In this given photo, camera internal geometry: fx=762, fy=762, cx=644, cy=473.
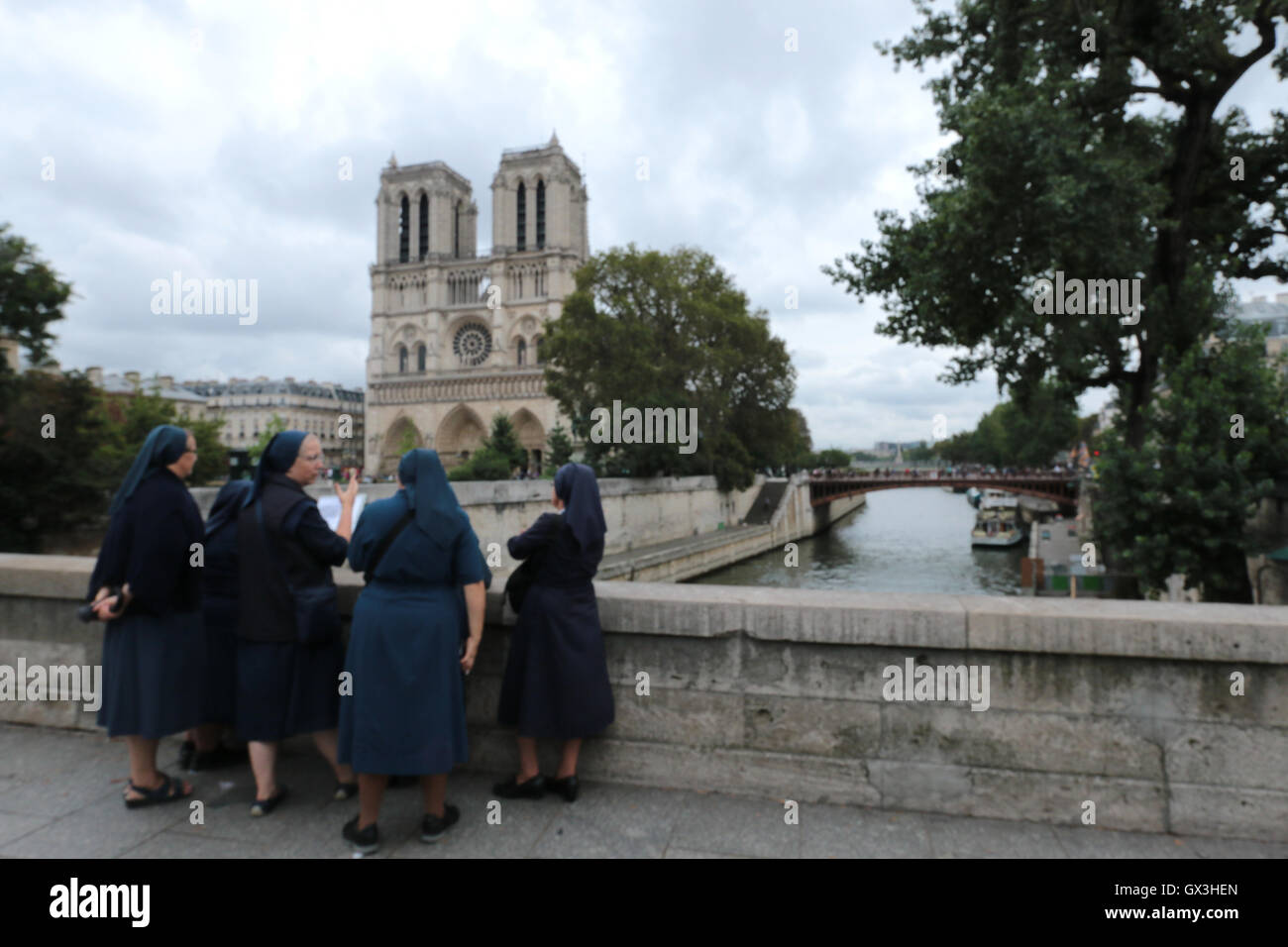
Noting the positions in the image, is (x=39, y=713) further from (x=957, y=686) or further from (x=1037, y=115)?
(x=1037, y=115)

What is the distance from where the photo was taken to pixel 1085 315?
519 inches

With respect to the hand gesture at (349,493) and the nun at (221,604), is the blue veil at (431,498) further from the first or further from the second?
the nun at (221,604)

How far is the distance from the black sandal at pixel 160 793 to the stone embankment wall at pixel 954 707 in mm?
1308

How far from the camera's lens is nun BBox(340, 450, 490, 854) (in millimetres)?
2951

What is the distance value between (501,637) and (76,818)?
1903mm

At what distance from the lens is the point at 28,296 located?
18.9 meters

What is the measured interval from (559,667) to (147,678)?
181 centimetres

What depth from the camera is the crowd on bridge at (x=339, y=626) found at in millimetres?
2990

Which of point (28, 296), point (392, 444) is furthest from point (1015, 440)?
point (28, 296)

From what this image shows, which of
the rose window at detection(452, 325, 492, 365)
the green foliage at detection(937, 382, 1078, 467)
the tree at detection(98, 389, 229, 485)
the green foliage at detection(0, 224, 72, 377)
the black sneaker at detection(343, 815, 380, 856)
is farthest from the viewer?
the rose window at detection(452, 325, 492, 365)

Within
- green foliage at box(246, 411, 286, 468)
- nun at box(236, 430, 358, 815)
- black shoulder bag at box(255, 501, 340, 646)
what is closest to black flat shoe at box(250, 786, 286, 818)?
nun at box(236, 430, 358, 815)

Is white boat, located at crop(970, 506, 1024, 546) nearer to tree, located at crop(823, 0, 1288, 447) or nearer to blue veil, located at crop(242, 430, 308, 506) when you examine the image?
tree, located at crop(823, 0, 1288, 447)

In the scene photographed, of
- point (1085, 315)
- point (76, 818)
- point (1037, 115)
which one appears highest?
point (1037, 115)
